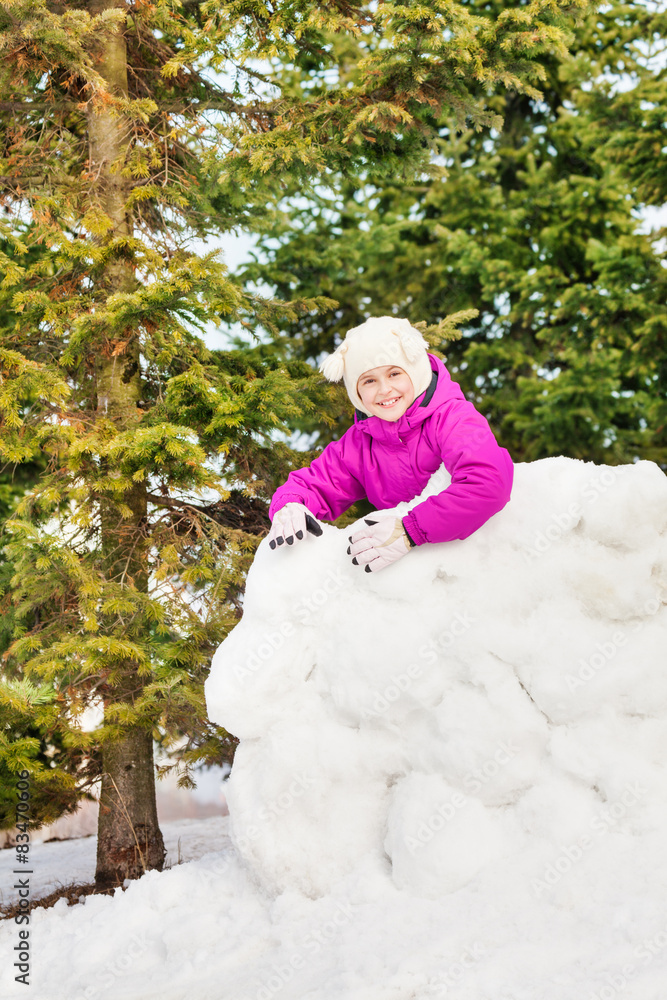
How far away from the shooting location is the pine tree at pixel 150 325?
4.36m

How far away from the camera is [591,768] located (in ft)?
8.87

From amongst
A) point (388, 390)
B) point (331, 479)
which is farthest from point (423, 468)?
point (331, 479)

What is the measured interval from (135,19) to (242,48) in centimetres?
119

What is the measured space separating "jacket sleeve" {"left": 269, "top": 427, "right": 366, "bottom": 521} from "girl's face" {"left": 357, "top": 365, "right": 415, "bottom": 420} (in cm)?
33

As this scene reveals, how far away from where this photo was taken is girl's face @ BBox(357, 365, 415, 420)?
3.28 meters

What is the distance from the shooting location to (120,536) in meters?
5.05

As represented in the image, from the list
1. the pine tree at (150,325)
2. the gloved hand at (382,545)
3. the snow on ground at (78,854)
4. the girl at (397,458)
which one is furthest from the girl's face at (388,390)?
the snow on ground at (78,854)

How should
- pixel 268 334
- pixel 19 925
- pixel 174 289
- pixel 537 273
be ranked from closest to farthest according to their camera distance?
pixel 19 925 < pixel 174 289 < pixel 268 334 < pixel 537 273

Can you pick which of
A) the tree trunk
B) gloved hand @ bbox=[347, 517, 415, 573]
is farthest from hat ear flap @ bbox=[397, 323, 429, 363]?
the tree trunk

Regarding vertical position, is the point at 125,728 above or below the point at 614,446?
below

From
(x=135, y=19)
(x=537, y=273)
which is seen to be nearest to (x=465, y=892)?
(x=135, y=19)

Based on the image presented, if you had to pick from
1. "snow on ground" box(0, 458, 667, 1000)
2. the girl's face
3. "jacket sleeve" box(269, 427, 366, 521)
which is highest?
the girl's face

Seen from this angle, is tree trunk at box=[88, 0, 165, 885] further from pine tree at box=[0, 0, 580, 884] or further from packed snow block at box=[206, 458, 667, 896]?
packed snow block at box=[206, 458, 667, 896]

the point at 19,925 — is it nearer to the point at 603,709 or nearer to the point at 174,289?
the point at 603,709
